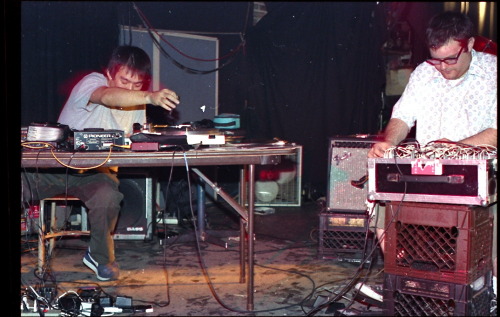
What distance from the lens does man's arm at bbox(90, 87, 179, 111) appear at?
3.12 meters

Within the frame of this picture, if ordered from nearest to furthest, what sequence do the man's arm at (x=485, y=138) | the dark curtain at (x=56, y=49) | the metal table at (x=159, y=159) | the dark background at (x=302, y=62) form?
the man's arm at (x=485, y=138)
the metal table at (x=159, y=159)
the dark curtain at (x=56, y=49)
the dark background at (x=302, y=62)

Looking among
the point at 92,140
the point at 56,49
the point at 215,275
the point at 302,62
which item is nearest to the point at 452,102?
the point at 215,275

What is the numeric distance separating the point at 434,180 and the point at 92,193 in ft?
7.00

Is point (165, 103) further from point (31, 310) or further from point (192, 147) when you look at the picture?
point (31, 310)

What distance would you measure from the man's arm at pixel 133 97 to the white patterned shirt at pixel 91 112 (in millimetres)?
151

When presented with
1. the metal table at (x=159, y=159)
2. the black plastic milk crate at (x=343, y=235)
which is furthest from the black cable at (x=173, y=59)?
the metal table at (x=159, y=159)

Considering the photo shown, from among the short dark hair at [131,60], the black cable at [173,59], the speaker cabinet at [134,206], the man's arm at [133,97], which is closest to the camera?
the man's arm at [133,97]

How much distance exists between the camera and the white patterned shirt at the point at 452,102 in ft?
10.00

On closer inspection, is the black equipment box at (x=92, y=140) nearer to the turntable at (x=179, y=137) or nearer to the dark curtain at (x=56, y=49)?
the turntable at (x=179, y=137)

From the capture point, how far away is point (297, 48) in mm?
7355

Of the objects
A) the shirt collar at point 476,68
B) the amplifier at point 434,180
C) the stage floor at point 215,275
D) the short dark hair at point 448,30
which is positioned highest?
the short dark hair at point 448,30

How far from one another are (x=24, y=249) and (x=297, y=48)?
4254 mm
